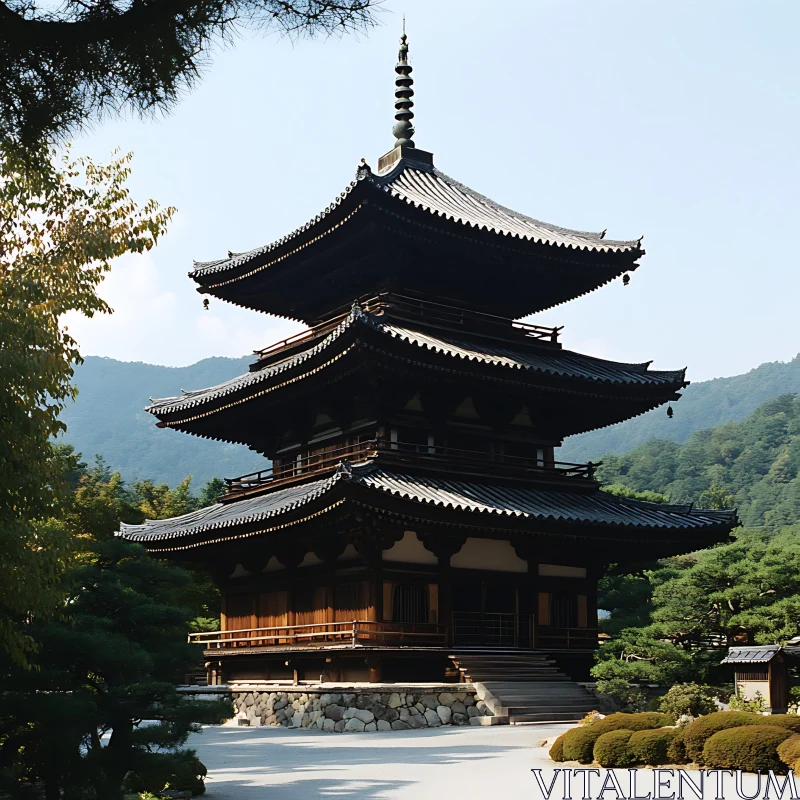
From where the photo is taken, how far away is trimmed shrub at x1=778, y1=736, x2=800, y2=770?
42.7 ft

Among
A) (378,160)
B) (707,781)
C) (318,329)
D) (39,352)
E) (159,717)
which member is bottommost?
(707,781)

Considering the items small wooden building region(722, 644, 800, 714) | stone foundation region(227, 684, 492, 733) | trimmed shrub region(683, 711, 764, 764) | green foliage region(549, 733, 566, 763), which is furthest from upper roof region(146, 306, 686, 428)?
trimmed shrub region(683, 711, 764, 764)

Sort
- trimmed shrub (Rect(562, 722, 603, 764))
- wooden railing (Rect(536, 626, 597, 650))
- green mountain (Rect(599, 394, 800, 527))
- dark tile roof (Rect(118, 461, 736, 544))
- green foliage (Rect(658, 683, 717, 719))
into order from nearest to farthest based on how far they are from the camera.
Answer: trimmed shrub (Rect(562, 722, 603, 764)), green foliage (Rect(658, 683, 717, 719)), dark tile roof (Rect(118, 461, 736, 544)), wooden railing (Rect(536, 626, 597, 650)), green mountain (Rect(599, 394, 800, 527))

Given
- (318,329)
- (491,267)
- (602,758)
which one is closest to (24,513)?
(602,758)

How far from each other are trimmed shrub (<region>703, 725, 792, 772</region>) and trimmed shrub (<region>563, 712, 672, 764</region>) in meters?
1.59

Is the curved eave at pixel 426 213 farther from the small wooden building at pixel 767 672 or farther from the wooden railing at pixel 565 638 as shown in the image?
the small wooden building at pixel 767 672

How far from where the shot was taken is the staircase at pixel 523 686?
76.8 feet

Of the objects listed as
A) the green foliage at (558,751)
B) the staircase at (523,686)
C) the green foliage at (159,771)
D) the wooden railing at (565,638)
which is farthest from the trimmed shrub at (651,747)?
the wooden railing at (565,638)

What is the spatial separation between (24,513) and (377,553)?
12.6 m

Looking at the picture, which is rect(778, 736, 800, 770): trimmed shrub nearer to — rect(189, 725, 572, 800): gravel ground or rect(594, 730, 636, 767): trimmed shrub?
rect(594, 730, 636, 767): trimmed shrub

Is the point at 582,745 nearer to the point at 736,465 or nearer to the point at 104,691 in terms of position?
the point at 104,691

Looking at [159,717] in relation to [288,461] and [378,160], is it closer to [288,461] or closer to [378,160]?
[288,461]

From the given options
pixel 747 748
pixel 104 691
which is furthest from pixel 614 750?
pixel 104 691

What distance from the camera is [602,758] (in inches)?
587
